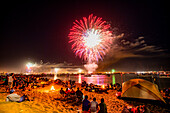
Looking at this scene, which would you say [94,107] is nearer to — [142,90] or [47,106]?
[47,106]

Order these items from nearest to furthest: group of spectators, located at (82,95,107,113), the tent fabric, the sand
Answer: the sand → group of spectators, located at (82,95,107,113) → the tent fabric

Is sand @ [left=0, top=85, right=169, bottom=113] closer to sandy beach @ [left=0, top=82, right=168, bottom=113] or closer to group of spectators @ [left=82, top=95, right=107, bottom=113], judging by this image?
sandy beach @ [left=0, top=82, right=168, bottom=113]

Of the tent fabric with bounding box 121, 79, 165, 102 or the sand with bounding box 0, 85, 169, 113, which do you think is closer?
the sand with bounding box 0, 85, 169, 113

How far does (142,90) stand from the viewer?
10.2 meters

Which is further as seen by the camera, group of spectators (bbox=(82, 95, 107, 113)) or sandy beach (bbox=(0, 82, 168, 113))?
group of spectators (bbox=(82, 95, 107, 113))

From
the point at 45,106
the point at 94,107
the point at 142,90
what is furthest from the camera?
the point at 142,90

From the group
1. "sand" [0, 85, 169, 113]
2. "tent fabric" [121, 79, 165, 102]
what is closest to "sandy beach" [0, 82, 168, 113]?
"sand" [0, 85, 169, 113]

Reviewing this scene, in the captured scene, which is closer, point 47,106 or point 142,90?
point 47,106

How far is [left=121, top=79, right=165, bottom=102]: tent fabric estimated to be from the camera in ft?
31.9

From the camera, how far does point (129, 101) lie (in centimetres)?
1074

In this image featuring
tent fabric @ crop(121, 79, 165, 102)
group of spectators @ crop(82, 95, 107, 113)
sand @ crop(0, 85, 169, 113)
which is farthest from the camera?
tent fabric @ crop(121, 79, 165, 102)

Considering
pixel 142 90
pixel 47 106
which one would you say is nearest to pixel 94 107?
pixel 47 106

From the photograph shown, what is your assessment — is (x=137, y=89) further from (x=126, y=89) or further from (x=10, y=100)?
(x=10, y=100)

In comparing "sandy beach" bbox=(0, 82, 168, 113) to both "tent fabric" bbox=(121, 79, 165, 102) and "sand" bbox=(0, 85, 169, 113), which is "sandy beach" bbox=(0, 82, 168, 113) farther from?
"tent fabric" bbox=(121, 79, 165, 102)
